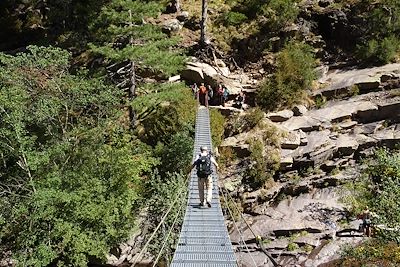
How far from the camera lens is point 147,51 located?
15250 millimetres

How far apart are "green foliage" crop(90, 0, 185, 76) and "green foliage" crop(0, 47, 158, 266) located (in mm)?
1315

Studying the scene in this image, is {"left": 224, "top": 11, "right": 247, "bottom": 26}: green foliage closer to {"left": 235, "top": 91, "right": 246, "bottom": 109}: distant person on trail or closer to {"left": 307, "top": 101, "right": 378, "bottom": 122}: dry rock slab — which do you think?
{"left": 235, "top": 91, "right": 246, "bottom": 109}: distant person on trail

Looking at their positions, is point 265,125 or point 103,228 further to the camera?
point 265,125

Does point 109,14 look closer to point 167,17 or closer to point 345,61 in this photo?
point 167,17

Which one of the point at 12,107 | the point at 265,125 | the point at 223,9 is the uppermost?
the point at 223,9

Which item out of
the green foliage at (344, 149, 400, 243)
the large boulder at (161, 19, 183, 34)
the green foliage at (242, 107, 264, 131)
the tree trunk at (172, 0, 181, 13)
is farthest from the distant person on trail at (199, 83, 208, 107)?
the tree trunk at (172, 0, 181, 13)

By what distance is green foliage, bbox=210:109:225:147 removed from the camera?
620 inches

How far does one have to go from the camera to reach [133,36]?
15.9m

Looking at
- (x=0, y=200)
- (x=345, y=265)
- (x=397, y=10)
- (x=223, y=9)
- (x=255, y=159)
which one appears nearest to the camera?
(x=345, y=265)

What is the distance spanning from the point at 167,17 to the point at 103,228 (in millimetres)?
12249

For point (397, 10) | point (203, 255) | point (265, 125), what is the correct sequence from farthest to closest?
1. point (397, 10)
2. point (265, 125)
3. point (203, 255)

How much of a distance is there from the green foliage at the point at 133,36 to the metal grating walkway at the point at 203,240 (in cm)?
644

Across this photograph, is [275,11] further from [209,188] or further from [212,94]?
[209,188]

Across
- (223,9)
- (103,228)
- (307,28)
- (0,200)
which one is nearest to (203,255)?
(103,228)
